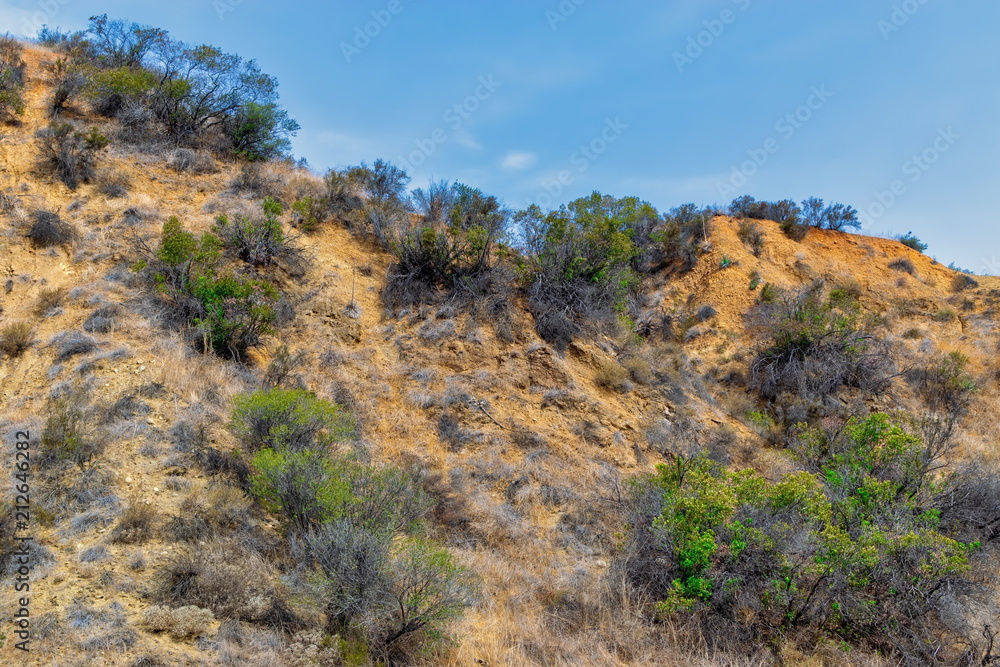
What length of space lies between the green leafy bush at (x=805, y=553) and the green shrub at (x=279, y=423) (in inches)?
179

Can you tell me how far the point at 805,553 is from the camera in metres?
5.92

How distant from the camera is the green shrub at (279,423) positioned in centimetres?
714

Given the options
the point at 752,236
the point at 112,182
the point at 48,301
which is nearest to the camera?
the point at 48,301

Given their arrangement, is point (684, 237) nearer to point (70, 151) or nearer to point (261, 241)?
point (261, 241)

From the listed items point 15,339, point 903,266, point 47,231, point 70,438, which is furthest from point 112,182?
point 903,266

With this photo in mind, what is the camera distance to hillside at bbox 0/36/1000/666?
5.29 m

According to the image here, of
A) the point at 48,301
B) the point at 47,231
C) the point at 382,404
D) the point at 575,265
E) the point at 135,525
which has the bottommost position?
the point at 135,525

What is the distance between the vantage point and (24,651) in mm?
4234

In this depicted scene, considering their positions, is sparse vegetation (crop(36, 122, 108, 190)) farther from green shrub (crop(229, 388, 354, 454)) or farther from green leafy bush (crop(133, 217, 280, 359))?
green shrub (crop(229, 388, 354, 454))

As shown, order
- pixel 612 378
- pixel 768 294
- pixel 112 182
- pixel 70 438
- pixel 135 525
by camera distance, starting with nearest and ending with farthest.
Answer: pixel 135 525
pixel 70 438
pixel 612 378
pixel 112 182
pixel 768 294

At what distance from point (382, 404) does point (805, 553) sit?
23.0ft

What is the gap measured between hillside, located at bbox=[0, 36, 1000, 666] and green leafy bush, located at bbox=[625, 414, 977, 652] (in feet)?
1.34

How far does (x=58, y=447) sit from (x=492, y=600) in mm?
5522

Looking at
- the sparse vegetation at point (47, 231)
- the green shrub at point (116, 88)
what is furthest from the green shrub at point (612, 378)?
the green shrub at point (116, 88)
